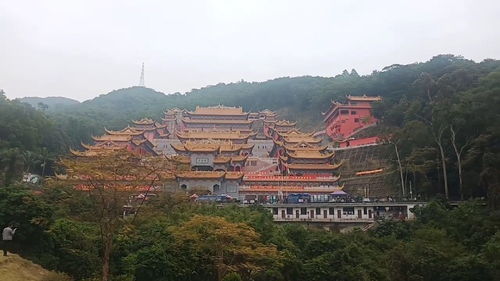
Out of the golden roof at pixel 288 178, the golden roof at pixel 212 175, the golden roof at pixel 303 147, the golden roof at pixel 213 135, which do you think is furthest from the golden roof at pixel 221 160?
the golden roof at pixel 213 135

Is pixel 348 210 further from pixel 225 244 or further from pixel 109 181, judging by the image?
pixel 109 181

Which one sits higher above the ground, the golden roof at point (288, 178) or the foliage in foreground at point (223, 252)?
the golden roof at point (288, 178)

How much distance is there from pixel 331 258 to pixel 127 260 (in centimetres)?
914

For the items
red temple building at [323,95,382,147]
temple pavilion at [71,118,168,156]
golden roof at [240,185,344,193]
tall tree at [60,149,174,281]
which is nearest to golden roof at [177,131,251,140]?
temple pavilion at [71,118,168,156]

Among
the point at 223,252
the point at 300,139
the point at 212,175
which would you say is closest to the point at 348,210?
the point at 212,175

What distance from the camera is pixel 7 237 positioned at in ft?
59.7

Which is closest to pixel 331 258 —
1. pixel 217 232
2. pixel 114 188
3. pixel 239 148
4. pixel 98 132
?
pixel 217 232

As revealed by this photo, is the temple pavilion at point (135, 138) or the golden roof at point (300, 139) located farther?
the temple pavilion at point (135, 138)

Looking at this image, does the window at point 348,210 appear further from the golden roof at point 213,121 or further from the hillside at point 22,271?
the golden roof at point 213,121

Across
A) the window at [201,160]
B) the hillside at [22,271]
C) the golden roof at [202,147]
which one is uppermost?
the golden roof at [202,147]

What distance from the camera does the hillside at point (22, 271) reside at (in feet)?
58.7

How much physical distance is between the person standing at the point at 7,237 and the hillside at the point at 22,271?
53 cm

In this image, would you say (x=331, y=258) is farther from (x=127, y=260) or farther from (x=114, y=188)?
(x=114, y=188)

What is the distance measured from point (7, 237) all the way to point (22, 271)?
57.7 inches
